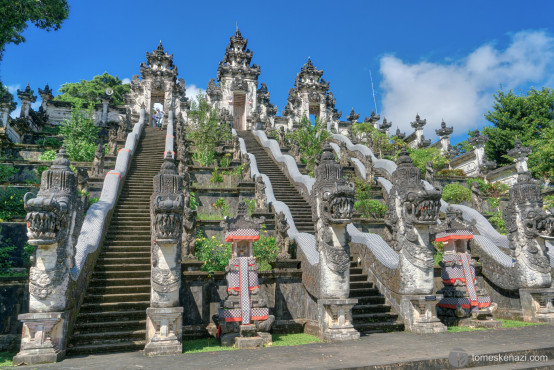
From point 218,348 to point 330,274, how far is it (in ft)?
7.91

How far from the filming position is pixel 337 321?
278 inches

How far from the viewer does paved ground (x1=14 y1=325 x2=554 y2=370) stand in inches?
204

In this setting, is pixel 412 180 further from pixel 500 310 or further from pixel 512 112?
pixel 512 112

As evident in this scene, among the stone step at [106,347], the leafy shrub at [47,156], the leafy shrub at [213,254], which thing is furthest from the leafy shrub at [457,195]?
the leafy shrub at [47,156]

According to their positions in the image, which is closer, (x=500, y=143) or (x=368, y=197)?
(x=368, y=197)

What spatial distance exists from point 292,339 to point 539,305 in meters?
5.61

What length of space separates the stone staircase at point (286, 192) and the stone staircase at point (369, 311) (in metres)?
3.05

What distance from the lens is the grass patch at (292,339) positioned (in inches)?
272

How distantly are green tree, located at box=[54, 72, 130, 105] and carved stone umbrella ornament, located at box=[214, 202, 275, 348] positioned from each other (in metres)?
37.1

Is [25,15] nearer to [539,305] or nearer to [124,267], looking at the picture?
[124,267]

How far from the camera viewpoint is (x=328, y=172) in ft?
25.4

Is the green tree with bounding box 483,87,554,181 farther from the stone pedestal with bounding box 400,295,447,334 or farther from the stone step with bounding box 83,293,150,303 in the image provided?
the stone step with bounding box 83,293,150,303

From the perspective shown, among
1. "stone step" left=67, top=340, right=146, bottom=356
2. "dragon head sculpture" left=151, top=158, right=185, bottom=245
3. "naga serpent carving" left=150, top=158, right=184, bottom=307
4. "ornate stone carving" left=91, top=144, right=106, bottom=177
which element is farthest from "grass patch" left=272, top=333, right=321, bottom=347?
"ornate stone carving" left=91, top=144, right=106, bottom=177

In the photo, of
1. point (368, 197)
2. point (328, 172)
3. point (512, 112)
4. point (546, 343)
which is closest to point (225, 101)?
point (368, 197)
